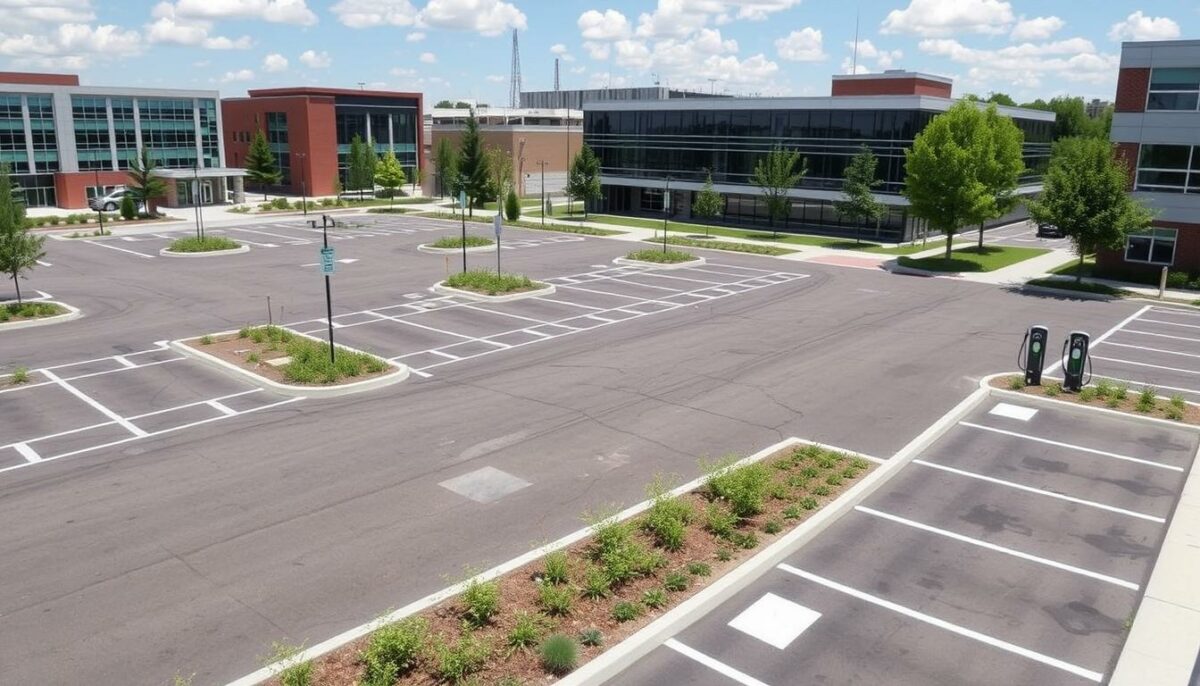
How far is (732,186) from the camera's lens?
2239 inches

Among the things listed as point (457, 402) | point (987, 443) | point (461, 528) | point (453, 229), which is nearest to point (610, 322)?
point (457, 402)

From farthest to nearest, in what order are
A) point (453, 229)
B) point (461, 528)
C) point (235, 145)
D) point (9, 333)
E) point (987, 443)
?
1. point (235, 145)
2. point (453, 229)
3. point (9, 333)
4. point (987, 443)
5. point (461, 528)

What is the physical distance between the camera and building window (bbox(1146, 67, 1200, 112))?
33.8m

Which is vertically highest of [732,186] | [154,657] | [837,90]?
[837,90]

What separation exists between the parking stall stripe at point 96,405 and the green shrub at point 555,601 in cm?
1062

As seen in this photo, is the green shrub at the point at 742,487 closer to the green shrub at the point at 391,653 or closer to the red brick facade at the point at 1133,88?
the green shrub at the point at 391,653

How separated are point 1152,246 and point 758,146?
992 inches

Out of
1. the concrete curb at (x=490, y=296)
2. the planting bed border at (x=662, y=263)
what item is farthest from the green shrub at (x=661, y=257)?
the concrete curb at (x=490, y=296)

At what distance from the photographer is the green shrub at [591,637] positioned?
9.10m

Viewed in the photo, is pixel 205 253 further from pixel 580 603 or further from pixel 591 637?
pixel 591 637

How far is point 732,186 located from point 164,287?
36030 millimetres

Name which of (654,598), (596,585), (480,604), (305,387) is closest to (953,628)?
Result: (654,598)

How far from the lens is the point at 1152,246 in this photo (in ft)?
118

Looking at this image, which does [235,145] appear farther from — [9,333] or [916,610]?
[916,610]
